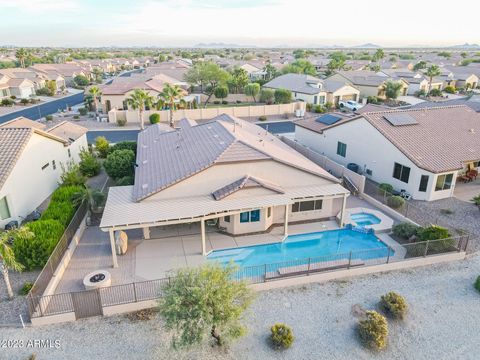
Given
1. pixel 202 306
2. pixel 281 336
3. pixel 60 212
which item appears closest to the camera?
pixel 202 306

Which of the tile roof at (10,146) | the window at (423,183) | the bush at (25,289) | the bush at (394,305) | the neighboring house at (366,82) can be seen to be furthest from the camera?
the neighboring house at (366,82)

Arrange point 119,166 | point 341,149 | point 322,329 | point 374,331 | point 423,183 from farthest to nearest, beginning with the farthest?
point 341,149 → point 119,166 → point 423,183 → point 322,329 → point 374,331

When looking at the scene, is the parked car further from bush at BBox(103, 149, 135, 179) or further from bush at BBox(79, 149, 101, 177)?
bush at BBox(79, 149, 101, 177)

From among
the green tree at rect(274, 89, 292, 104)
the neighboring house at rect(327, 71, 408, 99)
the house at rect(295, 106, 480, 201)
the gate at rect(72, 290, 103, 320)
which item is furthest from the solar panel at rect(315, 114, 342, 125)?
the neighboring house at rect(327, 71, 408, 99)

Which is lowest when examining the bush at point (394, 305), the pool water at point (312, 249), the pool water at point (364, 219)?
the pool water at point (312, 249)

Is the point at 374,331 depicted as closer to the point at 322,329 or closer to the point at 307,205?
the point at 322,329

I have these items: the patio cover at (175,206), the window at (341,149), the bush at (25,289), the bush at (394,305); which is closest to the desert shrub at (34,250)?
the bush at (25,289)

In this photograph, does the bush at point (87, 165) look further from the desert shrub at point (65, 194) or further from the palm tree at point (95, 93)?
the palm tree at point (95, 93)

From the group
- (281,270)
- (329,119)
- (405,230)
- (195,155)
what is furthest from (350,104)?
(281,270)

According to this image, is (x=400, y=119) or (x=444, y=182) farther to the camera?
(x=400, y=119)
